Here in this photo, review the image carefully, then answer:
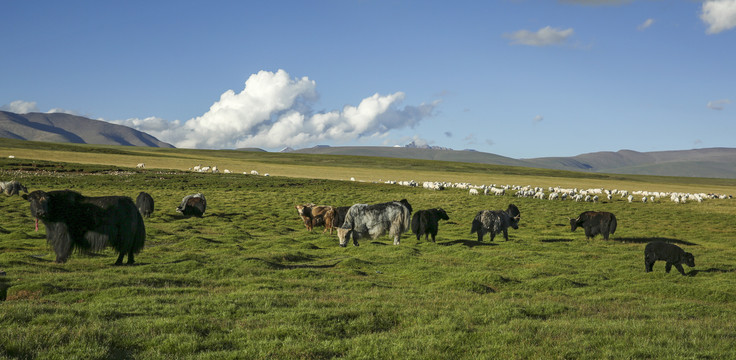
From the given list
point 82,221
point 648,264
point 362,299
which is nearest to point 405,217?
point 648,264

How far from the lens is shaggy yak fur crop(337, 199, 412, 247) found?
951 inches

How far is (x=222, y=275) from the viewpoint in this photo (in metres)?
16.4

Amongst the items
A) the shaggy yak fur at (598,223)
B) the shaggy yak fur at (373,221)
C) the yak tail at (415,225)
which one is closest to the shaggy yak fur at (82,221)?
the shaggy yak fur at (373,221)

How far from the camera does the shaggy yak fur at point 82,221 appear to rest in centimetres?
1645

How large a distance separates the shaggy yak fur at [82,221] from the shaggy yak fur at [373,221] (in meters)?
10.2

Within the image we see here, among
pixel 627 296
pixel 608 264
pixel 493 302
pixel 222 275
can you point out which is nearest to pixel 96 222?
pixel 222 275

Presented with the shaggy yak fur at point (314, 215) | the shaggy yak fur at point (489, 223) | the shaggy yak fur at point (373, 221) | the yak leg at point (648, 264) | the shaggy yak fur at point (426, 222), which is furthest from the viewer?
the shaggy yak fur at point (314, 215)

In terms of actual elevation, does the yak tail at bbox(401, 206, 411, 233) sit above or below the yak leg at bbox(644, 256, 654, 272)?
above

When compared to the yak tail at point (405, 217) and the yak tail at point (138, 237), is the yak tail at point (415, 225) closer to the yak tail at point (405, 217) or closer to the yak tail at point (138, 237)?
the yak tail at point (405, 217)

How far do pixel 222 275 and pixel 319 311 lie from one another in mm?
6578

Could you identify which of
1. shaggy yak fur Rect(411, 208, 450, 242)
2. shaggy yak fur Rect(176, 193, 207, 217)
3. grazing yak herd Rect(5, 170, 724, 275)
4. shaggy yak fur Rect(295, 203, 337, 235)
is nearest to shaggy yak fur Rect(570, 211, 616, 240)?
shaggy yak fur Rect(411, 208, 450, 242)

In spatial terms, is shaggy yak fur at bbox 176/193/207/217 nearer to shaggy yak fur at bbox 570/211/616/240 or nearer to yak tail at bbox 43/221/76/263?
yak tail at bbox 43/221/76/263

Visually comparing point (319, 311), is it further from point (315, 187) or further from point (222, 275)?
point (315, 187)

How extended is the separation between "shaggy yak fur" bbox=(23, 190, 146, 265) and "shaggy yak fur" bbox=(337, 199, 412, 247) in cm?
1022
